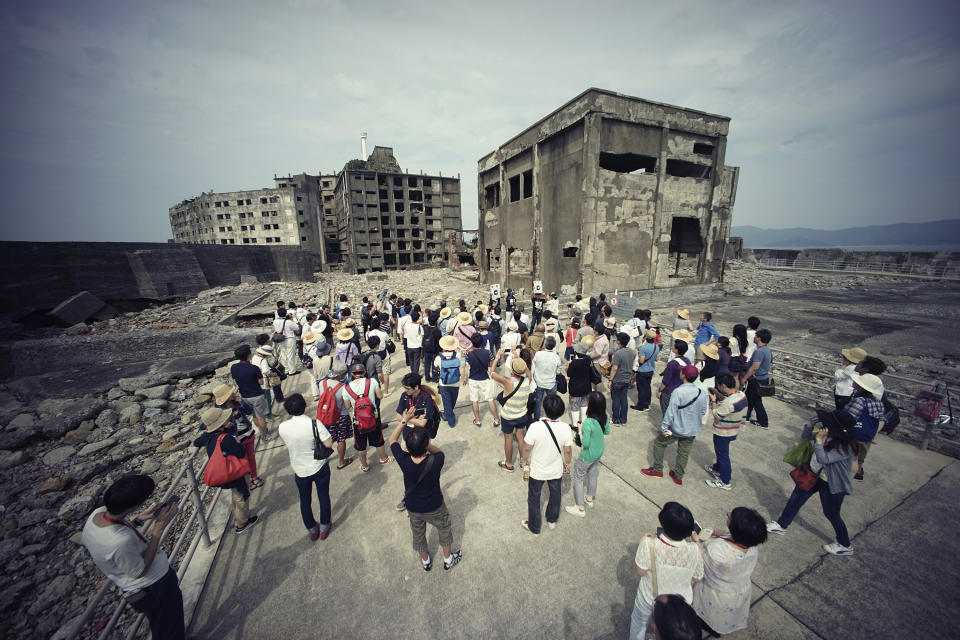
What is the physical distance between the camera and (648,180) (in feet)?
56.2

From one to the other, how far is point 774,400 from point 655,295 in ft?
39.0

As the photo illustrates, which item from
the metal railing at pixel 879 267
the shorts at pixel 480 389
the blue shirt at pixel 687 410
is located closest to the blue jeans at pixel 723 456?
the blue shirt at pixel 687 410

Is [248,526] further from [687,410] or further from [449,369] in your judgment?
[687,410]

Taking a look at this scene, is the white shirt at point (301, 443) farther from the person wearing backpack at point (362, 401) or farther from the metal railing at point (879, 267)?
the metal railing at point (879, 267)

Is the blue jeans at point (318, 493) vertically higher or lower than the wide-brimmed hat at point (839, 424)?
lower

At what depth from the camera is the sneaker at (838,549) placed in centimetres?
371

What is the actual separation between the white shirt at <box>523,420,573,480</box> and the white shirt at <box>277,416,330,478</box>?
2433mm

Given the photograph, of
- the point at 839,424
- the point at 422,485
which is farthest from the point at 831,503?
the point at 422,485

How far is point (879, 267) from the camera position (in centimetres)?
3009

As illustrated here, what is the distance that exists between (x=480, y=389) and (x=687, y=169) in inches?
824

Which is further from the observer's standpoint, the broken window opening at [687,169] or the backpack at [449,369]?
the broken window opening at [687,169]

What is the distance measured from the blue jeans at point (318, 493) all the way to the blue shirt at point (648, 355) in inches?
225

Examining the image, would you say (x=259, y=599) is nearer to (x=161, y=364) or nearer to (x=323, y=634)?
(x=323, y=634)

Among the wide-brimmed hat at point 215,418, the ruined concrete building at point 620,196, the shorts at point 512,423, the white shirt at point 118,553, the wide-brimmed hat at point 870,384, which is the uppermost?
the ruined concrete building at point 620,196
